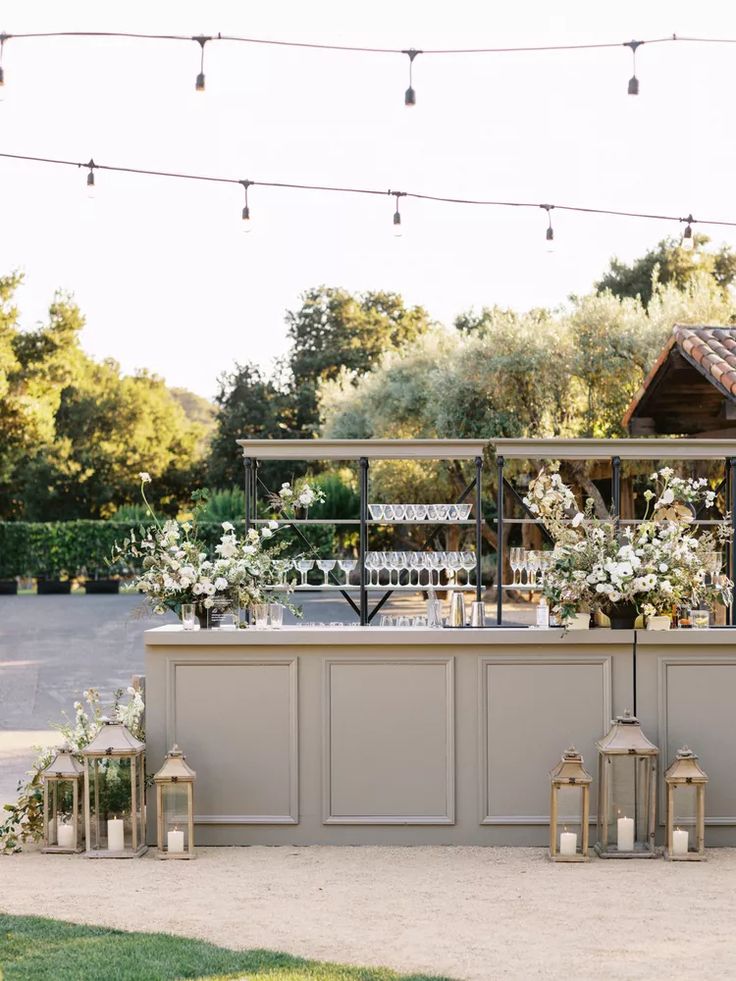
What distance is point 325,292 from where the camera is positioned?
40406 millimetres

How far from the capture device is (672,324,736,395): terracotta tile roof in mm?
10359

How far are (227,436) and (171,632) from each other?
30.5 metres

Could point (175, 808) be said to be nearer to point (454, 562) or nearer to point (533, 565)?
point (533, 565)

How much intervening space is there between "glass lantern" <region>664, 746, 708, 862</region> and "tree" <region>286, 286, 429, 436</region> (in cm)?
3156

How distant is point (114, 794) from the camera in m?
6.16

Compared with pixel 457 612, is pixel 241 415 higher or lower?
higher

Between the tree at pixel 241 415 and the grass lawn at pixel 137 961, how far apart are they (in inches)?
1218

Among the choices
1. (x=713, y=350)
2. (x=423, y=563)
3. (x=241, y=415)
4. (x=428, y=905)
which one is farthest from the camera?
(x=241, y=415)

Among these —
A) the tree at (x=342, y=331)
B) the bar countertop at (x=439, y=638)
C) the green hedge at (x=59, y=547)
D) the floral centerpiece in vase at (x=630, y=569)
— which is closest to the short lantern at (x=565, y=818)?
the bar countertop at (x=439, y=638)

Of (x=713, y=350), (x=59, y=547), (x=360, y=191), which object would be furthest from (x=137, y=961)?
(x=59, y=547)

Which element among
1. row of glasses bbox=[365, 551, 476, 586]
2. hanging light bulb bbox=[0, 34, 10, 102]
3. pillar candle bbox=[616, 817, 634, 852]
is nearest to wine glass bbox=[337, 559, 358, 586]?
row of glasses bbox=[365, 551, 476, 586]

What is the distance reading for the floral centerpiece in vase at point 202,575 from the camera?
21.6 ft

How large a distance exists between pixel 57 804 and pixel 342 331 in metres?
34.1

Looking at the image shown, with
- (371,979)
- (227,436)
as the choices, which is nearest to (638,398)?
(371,979)
